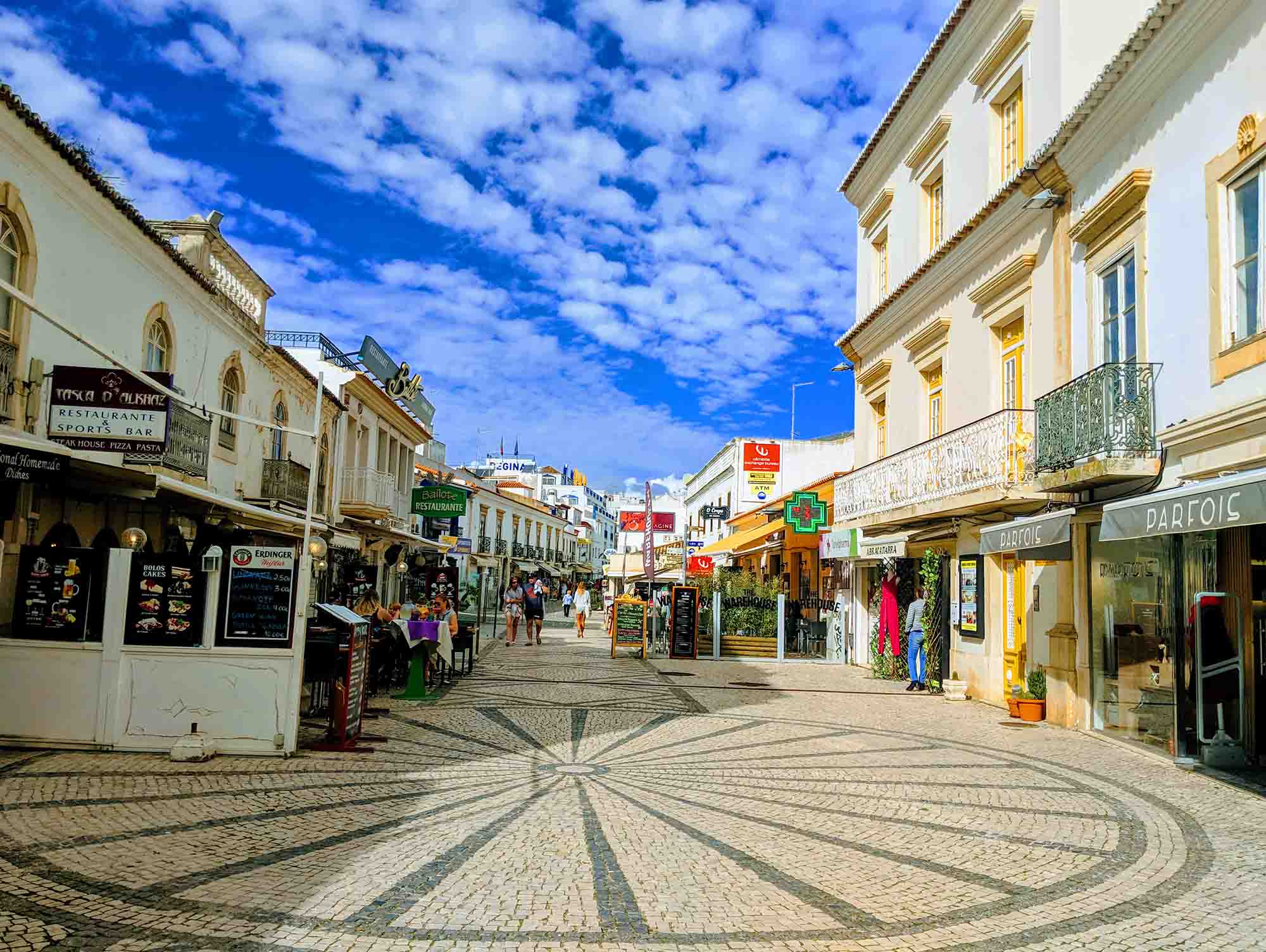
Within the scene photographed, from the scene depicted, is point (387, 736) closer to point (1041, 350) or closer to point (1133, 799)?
point (1133, 799)

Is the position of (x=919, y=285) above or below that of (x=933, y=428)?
above

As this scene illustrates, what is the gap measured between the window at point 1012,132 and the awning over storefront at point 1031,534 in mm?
6000

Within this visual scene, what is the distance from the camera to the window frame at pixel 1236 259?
827 cm

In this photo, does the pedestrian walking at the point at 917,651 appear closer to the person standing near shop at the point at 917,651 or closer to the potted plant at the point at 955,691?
the person standing near shop at the point at 917,651

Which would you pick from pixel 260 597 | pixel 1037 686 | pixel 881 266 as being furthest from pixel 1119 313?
pixel 881 266

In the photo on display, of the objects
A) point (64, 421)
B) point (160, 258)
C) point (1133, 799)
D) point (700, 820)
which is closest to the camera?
point (700, 820)

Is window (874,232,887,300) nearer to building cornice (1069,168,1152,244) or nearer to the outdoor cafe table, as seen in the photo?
building cornice (1069,168,1152,244)

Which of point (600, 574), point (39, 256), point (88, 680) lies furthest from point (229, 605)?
point (600, 574)

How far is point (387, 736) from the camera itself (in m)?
9.70

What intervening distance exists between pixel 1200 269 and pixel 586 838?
7939 mm

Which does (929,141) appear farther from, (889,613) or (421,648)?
(421,648)

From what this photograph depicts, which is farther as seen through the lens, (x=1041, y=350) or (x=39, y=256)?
(x=1041, y=350)

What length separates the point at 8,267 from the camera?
36.9ft

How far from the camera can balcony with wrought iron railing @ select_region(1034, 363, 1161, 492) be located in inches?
390
